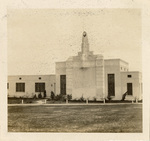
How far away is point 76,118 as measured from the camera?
3861 millimetres

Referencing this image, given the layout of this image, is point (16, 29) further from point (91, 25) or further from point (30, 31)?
point (91, 25)

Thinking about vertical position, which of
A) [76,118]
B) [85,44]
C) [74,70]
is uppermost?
[85,44]

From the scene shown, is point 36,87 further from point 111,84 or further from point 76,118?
point 111,84

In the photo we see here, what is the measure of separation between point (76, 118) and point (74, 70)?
1.91 feet

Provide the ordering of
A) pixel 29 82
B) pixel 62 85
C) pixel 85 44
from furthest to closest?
pixel 29 82
pixel 62 85
pixel 85 44

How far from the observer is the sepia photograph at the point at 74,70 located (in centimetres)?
384

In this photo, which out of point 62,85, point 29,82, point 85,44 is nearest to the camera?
point 85,44

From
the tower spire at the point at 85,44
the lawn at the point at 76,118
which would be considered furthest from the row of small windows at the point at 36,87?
the tower spire at the point at 85,44

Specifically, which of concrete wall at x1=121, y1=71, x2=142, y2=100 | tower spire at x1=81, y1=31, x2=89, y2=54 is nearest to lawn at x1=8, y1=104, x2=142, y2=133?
concrete wall at x1=121, y1=71, x2=142, y2=100

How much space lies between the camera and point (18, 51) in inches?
157

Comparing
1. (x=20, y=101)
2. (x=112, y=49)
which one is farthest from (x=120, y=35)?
(x=20, y=101)

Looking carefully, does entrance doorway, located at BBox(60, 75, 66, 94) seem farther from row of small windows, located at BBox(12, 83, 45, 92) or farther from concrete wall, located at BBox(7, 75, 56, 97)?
row of small windows, located at BBox(12, 83, 45, 92)

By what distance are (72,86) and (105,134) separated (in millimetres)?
689

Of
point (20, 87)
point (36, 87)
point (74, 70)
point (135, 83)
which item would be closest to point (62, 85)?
point (74, 70)
